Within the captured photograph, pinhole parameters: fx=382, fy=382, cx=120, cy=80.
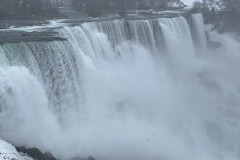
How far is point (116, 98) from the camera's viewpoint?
63.8 feet

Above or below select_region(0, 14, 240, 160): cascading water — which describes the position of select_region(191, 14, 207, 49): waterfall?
above

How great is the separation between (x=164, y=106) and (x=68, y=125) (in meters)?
6.26

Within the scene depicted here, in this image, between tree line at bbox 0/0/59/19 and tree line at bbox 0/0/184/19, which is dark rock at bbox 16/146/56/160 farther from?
tree line at bbox 0/0/59/19

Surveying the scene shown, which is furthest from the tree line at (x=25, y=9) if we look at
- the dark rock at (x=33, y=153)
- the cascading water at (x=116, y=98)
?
the dark rock at (x=33, y=153)

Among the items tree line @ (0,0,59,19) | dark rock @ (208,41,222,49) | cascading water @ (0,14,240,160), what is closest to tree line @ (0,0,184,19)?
tree line @ (0,0,59,19)

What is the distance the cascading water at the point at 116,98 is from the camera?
14648mm

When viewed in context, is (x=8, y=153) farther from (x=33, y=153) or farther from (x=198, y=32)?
(x=198, y=32)

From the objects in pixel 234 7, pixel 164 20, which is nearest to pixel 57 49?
pixel 164 20

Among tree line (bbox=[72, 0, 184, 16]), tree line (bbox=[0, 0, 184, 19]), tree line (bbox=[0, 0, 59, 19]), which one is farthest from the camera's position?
tree line (bbox=[72, 0, 184, 16])

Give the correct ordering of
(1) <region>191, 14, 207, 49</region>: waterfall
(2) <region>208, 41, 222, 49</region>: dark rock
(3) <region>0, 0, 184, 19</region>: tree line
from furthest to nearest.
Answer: (2) <region>208, 41, 222, 49</region>: dark rock → (1) <region>191, 14, 207, 49</region>: waterfall → (3) <region>0, 0, 184, 19</region>: tree line

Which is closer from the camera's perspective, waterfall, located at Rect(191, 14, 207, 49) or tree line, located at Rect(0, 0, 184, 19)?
tree line, located at Rect(0, 0, 184, 19)

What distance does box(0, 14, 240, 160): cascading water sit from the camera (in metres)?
14.6

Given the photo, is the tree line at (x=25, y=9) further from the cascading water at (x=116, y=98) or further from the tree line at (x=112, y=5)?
the cascading water at (x=116, y=98)

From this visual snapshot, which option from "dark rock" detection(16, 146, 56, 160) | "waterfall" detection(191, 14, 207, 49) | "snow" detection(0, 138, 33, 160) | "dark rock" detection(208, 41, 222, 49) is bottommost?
"dark rock" detection(16, 146, 56, 160)
